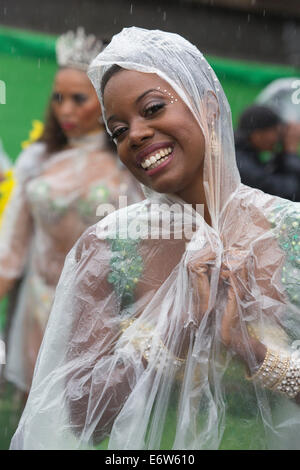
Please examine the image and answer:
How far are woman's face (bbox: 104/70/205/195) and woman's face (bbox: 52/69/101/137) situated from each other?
2473mm

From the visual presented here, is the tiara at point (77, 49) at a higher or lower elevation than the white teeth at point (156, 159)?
lower

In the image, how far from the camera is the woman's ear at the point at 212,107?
2.23m

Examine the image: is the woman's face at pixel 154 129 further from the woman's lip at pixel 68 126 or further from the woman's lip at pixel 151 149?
the woman's lip at pixel 68 126

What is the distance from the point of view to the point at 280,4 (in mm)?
6266

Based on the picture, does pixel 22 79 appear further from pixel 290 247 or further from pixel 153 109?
pixel 290 247

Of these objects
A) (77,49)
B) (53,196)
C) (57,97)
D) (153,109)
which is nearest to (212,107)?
(153,109)

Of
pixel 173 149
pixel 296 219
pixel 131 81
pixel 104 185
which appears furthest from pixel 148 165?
pixel 104 185

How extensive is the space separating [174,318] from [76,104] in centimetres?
277

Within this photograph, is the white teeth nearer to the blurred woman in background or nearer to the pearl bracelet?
the pearl bracelet

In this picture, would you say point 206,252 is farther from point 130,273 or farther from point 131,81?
point 131,81

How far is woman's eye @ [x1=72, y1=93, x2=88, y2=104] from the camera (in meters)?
4.61

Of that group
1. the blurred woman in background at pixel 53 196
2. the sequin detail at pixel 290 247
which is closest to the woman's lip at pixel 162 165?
the sequin detail at pixel 290 247

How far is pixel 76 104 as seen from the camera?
462cm

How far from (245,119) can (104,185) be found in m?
1.06
